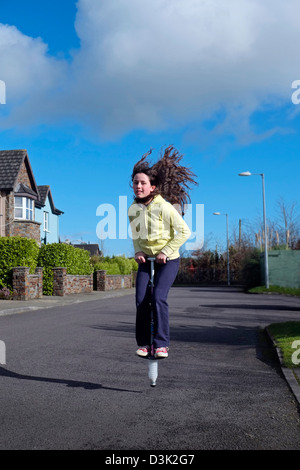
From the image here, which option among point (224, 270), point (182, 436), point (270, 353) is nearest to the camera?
point (182, 436)

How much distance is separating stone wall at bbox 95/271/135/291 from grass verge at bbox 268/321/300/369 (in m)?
23.2

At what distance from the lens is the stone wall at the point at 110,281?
3250cm

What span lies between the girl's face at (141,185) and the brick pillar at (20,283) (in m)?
16.4

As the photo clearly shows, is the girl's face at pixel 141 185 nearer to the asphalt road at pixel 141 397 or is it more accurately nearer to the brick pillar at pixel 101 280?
the asphalt road at pixel 141 397

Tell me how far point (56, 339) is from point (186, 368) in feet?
10.7

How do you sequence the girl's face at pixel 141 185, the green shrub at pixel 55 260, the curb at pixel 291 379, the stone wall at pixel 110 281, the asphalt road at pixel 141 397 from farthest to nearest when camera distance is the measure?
the stone wall at pixel 110 281
the green shrub at pixel 55 260
the curb at pixel 291 379
the girl's face at pixel 141 185
the asphalt road at pixel 141 397

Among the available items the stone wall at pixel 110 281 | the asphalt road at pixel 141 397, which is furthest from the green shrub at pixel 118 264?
the asphalt road at pixel 141 397

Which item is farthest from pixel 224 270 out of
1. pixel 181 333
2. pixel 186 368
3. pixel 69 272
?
pixel 186 368

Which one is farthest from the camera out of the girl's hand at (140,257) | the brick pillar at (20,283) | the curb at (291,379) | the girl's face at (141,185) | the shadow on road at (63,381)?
the brick pillar at (20,283)

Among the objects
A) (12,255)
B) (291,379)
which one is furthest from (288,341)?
(12,255)

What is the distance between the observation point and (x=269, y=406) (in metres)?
4.34

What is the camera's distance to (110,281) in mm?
34625
